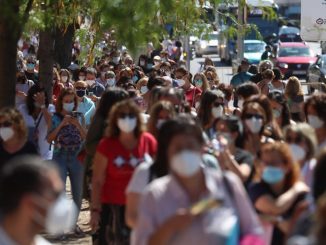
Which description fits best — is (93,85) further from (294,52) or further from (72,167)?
(294,52)

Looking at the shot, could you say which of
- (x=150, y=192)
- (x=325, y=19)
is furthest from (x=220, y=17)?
(x=150, y=192)

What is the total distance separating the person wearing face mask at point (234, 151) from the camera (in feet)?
25.9

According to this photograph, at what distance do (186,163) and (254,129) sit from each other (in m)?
3.31

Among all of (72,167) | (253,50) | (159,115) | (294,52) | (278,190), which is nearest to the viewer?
(278,190)

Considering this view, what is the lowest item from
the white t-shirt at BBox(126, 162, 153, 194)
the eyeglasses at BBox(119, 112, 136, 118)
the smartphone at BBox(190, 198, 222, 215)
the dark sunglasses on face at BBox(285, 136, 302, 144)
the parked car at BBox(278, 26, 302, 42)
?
the parked car at BBox(278, 26, 302, 42)

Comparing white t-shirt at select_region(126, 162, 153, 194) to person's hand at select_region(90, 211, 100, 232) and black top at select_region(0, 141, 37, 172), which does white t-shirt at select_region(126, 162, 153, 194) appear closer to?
person's hand at select_region(90, 211, 100, 232)

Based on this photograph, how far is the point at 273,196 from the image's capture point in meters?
7.03

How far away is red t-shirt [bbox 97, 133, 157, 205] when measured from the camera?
27.8 feet

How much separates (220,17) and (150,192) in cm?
1448

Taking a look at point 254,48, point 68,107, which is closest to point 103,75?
point 68,107

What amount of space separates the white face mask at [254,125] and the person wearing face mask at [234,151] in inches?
4.0

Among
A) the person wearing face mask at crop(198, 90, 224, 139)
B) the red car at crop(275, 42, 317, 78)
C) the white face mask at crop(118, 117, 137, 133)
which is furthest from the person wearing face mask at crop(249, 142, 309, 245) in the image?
the red car at crop(275, 42, 317, 78)

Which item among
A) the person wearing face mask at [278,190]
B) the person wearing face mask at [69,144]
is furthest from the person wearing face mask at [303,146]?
the person wearing face mask at [69,144]

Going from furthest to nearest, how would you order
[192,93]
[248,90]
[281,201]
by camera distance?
1. [192,93]
2. [248,90]
3. [281,201]
